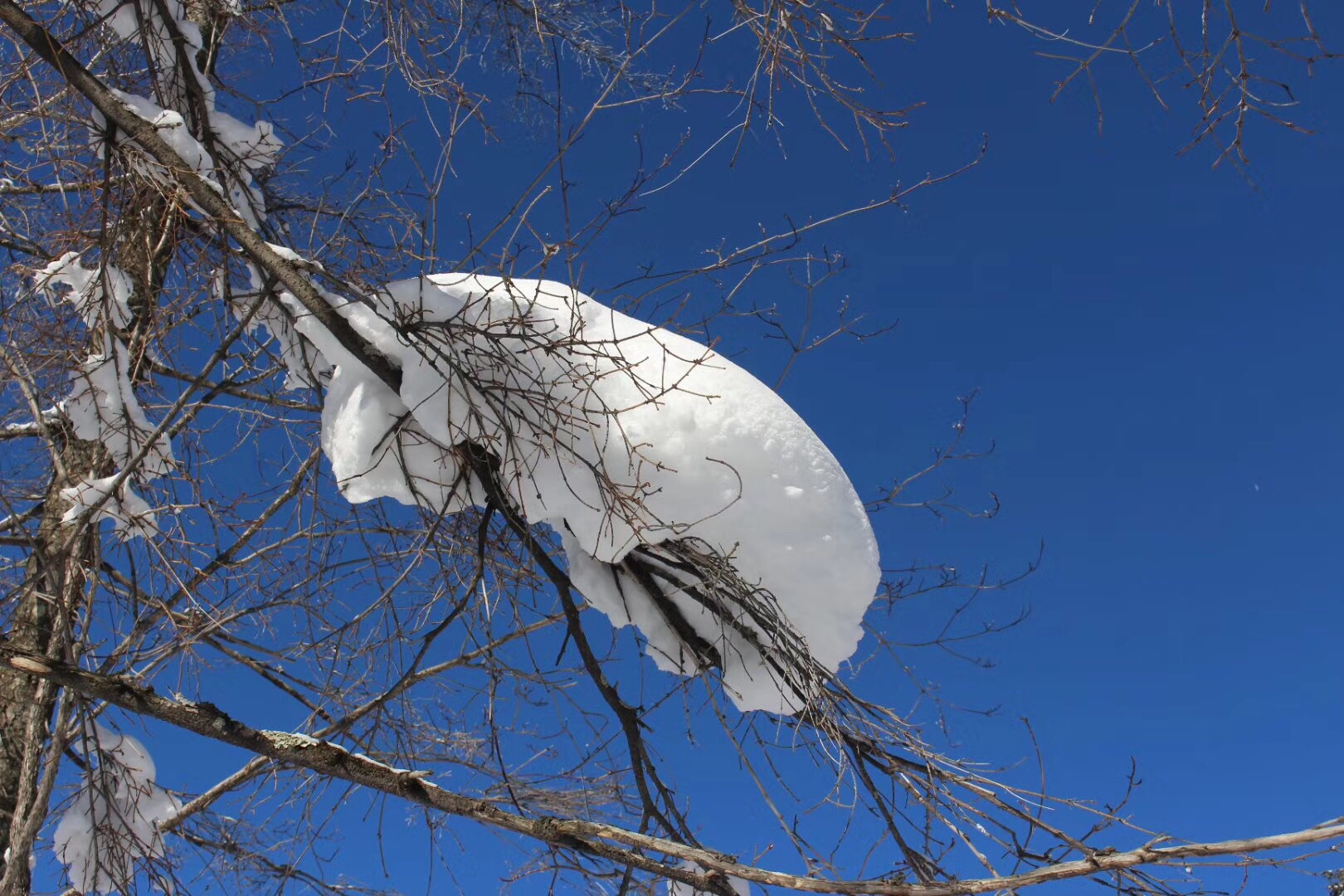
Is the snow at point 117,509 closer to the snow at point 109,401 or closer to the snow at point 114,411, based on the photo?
the snow at point 109,401

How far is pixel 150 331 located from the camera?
2832 millimetres

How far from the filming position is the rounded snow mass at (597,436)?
228 centimetres

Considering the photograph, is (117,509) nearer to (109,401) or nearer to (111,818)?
(109,401)

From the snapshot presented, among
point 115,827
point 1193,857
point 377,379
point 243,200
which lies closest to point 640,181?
point 377,379

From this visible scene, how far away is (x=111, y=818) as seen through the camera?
3248 mm

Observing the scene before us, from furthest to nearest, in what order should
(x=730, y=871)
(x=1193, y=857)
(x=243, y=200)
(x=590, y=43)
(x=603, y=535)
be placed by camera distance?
(x=590, y=43) < (x=243, y=200) < (x=603, y=535) < (x=730, y=871) < (x=1193, y=857)

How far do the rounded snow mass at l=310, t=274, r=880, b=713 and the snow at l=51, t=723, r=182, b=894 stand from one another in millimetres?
1446

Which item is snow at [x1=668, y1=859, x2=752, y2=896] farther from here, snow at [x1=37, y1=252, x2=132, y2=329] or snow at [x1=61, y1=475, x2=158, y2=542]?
snow at [x1=37, y1=252, x2=132, y2=329]

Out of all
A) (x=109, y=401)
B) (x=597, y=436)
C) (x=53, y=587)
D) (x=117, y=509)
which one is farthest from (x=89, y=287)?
(x=597, y=436)

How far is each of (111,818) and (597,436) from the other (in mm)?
2276

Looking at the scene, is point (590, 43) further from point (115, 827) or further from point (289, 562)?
point (115, 827)

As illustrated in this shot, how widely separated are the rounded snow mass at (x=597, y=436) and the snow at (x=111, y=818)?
1.45 meters

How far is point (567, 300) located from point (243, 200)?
1.48m

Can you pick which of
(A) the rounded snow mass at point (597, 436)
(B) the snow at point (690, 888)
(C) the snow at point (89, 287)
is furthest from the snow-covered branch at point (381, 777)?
(C) the snow at point (89, 287)
